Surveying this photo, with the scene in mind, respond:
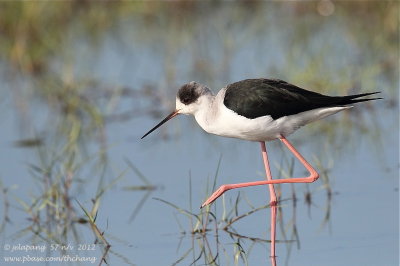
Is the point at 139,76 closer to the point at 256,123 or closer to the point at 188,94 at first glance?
the point at 188,94

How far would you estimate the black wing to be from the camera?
15.6 feet

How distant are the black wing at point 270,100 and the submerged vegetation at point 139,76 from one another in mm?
486

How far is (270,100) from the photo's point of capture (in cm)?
479

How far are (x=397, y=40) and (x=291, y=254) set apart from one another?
4880mm

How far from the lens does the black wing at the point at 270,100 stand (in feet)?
15.6

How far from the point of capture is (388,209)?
16.9 feet

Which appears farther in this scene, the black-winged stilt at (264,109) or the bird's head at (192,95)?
the bird's head at (192,95)

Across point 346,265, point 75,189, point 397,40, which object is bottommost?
point 346,265

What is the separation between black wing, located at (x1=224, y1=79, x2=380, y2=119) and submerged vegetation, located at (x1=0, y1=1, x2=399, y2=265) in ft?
1.59

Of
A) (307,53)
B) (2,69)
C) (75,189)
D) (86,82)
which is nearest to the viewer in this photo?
(75,189)

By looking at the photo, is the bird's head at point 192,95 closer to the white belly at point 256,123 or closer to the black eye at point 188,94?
the black eye at point 188,94

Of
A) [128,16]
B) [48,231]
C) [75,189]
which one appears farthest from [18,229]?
[128,16]

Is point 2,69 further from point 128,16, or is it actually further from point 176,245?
point 176,245

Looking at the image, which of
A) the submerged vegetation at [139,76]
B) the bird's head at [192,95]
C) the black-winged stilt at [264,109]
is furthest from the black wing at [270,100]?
the submerged vegetation at [139,76]
